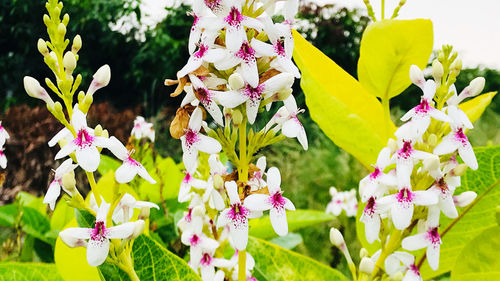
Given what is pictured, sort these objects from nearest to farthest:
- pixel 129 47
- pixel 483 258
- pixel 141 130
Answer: pixel 483 258 → pixel 141 130 → pixel 129 47

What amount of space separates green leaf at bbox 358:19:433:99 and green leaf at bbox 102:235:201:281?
10.4 inches

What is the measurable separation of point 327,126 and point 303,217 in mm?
455

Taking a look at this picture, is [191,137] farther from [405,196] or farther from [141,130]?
[141,130]

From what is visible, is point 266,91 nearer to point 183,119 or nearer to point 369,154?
point 183,119

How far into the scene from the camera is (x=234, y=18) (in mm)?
367

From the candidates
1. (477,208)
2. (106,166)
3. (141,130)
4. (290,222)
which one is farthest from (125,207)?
(106,166)

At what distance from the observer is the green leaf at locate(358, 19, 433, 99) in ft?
1.59

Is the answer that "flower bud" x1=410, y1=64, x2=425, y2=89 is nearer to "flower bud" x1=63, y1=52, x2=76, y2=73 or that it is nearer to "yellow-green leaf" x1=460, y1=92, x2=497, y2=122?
"yellow-green leaf" x1=460, y1=92, x2=497, y2=122

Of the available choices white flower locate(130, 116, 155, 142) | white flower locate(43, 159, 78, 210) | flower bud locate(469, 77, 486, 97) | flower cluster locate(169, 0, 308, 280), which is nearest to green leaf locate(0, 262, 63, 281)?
white flower locate(43, 159, 78, 210)

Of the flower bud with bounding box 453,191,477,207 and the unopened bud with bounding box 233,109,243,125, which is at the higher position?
the unopened bud with bounding box 233,109,243,125

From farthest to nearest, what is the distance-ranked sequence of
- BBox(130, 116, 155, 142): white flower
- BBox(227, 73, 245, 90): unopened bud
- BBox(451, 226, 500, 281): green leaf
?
→ BBox(130, 116, 155, 142): white flower < BBox(451, 226, 500, 281): green leaf < BBox(227, 73, 245, 90): unopened bud

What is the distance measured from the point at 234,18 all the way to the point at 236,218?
0.48 feet

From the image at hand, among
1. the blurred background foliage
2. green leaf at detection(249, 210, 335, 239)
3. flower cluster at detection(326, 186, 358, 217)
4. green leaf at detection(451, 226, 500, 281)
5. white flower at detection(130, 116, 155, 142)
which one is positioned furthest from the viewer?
the blurred background foliage

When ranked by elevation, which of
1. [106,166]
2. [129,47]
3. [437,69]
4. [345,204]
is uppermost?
[437,69]
